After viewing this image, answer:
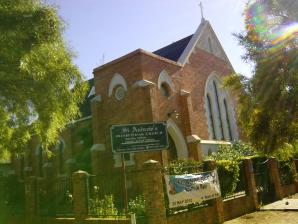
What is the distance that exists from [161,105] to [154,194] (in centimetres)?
989

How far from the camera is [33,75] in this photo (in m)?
12.4

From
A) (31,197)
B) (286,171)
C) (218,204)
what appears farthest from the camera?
(286,171)

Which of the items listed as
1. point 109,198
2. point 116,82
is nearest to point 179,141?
point 116,82

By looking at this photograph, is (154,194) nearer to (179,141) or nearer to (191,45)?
(179,141)

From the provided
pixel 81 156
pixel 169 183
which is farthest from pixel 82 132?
pixel 169 183

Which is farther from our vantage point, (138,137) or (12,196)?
(12,196)

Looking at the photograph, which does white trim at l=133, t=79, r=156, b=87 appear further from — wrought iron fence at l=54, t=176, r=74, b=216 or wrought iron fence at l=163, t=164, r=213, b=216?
wrought iron fence at l=54, t=176, r=74, b=216

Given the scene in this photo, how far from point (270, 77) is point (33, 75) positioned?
Answer: 27.4ft

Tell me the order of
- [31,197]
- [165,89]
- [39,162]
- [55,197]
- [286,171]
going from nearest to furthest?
[55,197], [31,197], [286,171], [165,89], [39,162]

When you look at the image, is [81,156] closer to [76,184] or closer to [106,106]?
[106,106]

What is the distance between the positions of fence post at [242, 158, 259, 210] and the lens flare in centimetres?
480

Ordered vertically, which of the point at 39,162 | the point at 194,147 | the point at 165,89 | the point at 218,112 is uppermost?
the point at 165,89

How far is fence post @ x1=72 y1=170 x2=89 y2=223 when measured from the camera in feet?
36.2

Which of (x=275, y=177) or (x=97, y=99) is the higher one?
(x=97, y=99)
